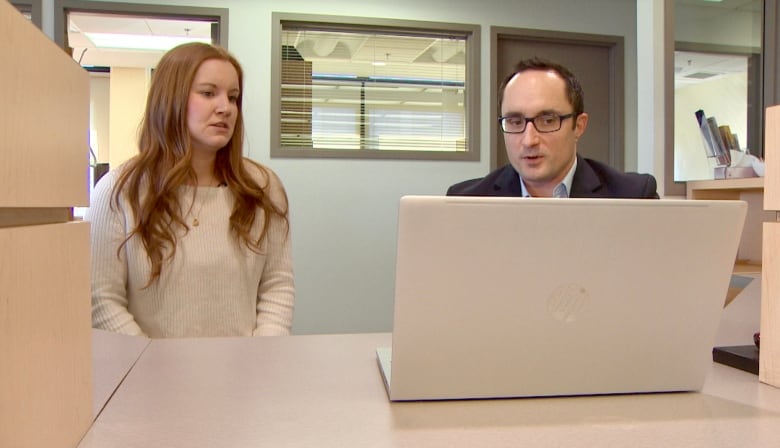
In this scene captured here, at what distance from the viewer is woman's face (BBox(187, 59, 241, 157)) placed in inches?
64.2

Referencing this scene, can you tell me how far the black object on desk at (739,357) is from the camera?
3.06 ft

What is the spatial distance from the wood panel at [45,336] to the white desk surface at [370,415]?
68 mm

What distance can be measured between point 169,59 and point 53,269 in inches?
47.6

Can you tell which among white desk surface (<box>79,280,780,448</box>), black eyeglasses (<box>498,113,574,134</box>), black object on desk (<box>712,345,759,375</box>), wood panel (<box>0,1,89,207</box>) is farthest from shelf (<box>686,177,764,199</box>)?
wood panel (<box>0,1,89,207</box>)

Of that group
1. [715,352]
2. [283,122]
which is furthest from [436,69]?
[715,352]

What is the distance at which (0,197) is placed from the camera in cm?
46

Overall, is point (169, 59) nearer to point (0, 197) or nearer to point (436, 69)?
point (0, 197)

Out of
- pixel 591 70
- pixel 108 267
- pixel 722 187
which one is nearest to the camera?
pixel 108 267

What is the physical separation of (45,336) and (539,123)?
1.49 m

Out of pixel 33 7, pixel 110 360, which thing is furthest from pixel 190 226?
pixel 33 7

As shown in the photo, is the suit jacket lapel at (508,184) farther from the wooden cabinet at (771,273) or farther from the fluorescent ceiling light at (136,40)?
the fluorescent ceiling light at (136,40)

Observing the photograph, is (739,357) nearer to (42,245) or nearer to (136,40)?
(42,245)

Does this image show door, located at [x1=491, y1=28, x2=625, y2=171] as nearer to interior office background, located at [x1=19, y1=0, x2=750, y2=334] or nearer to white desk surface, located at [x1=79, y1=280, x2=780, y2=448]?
interior office background, located at [x1=19, y1=0, x2=750, y2=334]

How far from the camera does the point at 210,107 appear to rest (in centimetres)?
164
